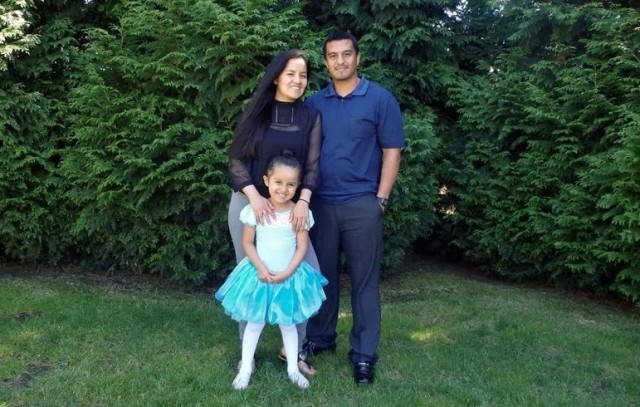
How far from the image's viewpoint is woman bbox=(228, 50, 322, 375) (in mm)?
3289

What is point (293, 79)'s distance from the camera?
328cm

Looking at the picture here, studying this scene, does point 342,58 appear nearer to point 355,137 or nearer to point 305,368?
point 355,137

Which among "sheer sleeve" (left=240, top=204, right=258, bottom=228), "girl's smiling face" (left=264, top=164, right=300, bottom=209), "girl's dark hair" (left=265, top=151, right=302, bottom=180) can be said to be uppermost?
"girl's dark hair" (left=265, top=151, right=302, bottom=180)

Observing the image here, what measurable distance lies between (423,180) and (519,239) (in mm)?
1116

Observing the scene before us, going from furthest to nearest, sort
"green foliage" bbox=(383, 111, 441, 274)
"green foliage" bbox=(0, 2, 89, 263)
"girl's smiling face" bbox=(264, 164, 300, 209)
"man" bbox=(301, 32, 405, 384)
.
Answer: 1. "green foliage" bbox=(383, 111, 441, 274)
2. "green foliage" bbox=(0, 2, 89, 263)
3. "man" bbox=(301, 32, 405, 384)
4. "girl's smiling face" bbox=(264, 164, 300, 209)

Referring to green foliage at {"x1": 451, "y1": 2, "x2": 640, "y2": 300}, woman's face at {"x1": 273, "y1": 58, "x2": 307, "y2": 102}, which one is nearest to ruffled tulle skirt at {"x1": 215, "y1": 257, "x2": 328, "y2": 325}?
woman's face at {"x1": 273, "y1": 58, "x2": 307, "y2": 102}

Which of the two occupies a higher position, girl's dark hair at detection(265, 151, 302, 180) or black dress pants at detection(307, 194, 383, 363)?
girl's dark hair at detection(265, 151, 302, 180)

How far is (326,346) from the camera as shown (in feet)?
12.9

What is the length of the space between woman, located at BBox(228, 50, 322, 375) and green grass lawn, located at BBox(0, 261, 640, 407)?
99cm

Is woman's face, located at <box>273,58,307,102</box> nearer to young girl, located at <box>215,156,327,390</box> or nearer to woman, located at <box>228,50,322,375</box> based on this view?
woman, located at <box>228,50,322,375</box>

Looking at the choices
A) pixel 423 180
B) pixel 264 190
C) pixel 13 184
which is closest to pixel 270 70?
pixel 264 190

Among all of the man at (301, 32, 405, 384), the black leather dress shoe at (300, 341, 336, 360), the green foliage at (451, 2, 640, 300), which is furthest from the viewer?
Answer: the green foliage at (451, 2, 640, 300)

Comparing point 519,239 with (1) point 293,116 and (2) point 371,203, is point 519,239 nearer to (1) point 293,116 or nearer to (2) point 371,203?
(2) point 371,203

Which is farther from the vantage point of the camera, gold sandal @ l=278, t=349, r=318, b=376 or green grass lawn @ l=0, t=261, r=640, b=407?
gold sandal @ l=278, t=349, r=318, b=376
